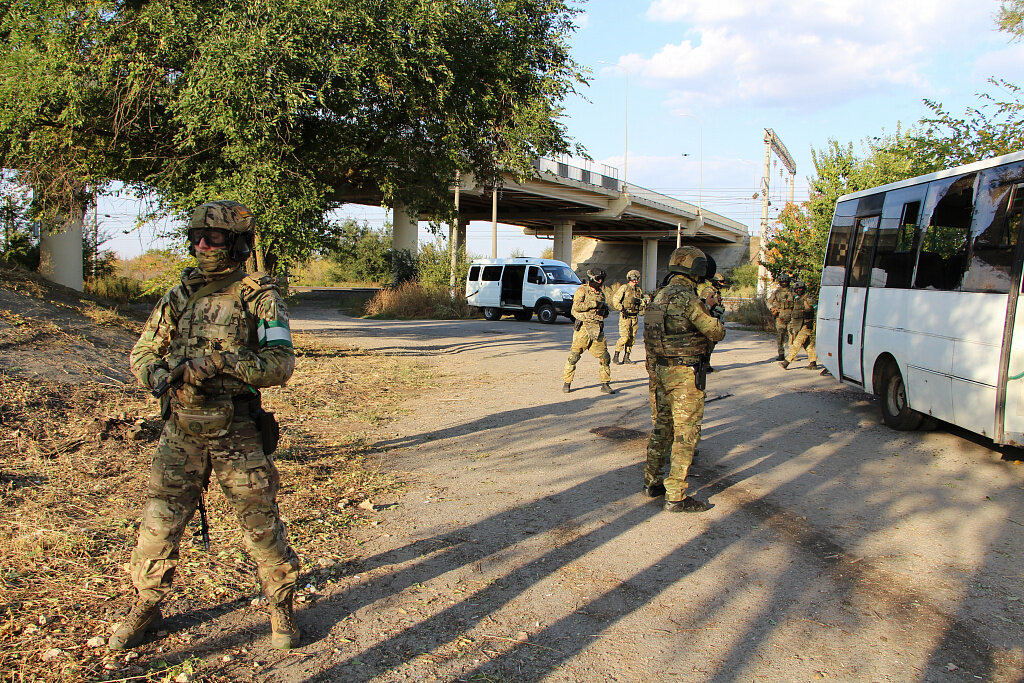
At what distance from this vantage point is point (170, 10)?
31.3 ft

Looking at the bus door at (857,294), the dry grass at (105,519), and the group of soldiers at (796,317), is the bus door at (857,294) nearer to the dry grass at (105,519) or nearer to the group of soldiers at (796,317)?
the group of soldiers at (796,317)

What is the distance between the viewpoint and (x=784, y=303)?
1345cm

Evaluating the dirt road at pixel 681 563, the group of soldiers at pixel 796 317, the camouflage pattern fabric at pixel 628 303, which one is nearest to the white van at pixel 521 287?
the group of soldiers at pixel 796 317

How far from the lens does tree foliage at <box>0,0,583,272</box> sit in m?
9.36

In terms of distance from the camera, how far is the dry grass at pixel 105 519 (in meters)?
3.01

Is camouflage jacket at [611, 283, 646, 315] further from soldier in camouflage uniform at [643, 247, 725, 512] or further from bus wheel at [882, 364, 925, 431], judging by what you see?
soldier in camouflage uniform at [643, 247, 725, 512]

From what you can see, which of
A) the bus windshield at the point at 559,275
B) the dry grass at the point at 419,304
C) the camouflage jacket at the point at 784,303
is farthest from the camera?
the dry grass at the point at 419,304

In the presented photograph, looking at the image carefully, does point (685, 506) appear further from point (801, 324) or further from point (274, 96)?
point (801, 324)

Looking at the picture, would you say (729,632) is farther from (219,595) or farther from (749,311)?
(749,311)

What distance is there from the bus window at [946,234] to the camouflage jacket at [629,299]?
4.52 meters

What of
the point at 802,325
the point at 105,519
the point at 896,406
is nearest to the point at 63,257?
the point at 105,519

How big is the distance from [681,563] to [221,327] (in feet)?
9.29

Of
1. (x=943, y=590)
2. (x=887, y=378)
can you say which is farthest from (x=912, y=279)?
(x=943, y=590)

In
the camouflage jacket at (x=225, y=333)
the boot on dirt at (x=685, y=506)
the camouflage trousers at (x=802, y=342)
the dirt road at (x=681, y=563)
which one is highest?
the camouflage jacket at (x=225, y=333)
